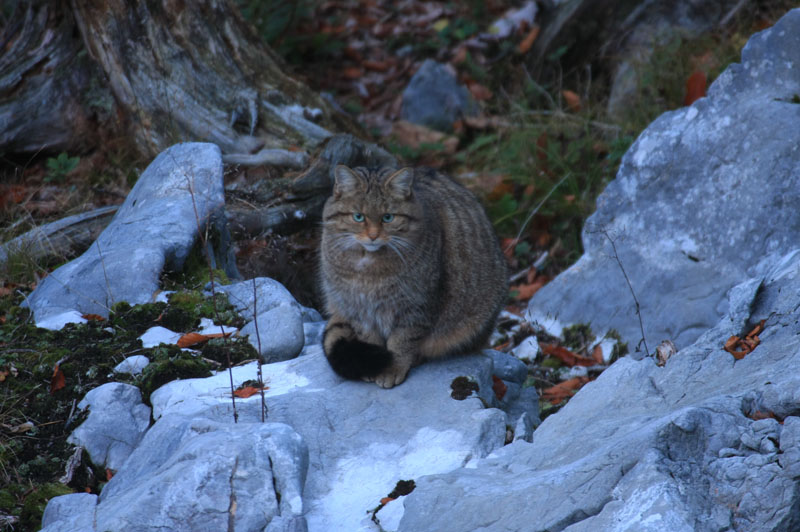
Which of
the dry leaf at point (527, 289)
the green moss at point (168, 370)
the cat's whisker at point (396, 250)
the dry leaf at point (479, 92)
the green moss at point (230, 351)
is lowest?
the dry leaf at point (527, 289)

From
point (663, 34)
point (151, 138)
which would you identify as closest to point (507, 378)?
point (151, 138)

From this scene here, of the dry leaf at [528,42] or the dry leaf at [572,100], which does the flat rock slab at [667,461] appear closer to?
the dry leaf at [572,100]

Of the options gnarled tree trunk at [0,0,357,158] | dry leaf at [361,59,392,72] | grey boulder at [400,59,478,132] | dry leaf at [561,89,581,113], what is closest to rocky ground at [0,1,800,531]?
gnarled tree trunk at [0,0,357,158]

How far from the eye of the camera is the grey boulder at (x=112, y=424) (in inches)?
147

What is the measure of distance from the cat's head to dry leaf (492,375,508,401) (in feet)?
3.32

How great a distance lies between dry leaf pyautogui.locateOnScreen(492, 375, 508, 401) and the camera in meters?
4.57

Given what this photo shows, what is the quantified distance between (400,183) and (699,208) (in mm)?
2620

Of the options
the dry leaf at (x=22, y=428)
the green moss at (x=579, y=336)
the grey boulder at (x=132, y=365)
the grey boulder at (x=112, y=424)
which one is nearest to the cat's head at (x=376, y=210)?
the grey boulder at (x=132, y=365)

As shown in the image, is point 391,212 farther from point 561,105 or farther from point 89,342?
point 561,105

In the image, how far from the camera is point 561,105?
28.4 feet

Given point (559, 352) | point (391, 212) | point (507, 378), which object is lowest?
point (559, 352)

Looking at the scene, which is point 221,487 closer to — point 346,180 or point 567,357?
point 346,180

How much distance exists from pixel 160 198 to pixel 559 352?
9.93 ft

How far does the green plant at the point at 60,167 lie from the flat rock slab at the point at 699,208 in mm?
4196
